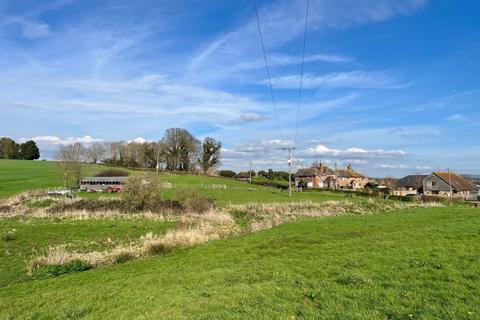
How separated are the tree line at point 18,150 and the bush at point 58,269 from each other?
125137 mm

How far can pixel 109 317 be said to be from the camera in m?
7.95

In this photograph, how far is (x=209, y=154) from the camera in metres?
113

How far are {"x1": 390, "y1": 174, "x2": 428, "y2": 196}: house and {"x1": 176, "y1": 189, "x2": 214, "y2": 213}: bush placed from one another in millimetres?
73440

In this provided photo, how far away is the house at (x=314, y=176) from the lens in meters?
128

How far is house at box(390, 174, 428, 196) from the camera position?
4019 inches

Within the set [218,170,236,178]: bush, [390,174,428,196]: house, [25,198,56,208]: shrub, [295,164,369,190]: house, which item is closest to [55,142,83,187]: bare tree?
[25,198,56,208]: shrub

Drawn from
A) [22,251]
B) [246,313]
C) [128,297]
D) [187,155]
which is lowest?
[22,251]

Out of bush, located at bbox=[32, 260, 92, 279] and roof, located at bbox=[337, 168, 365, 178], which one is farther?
roof, located at bbox=[337, 168, 365, 178]

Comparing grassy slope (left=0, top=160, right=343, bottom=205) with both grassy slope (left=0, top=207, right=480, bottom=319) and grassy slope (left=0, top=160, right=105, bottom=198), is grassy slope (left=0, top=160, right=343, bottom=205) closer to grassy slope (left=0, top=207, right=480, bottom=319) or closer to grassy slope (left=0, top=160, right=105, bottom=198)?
grassy slope (left=0, top=160, right=105, bottom=198)

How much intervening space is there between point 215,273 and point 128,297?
288 cm

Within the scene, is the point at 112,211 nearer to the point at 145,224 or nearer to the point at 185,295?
the point at 145,224

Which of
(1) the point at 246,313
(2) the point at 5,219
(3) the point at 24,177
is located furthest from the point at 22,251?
(3) the point at 24,177

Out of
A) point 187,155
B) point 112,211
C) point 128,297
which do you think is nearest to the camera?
point 128,297

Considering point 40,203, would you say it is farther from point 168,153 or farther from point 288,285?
point 168,153
